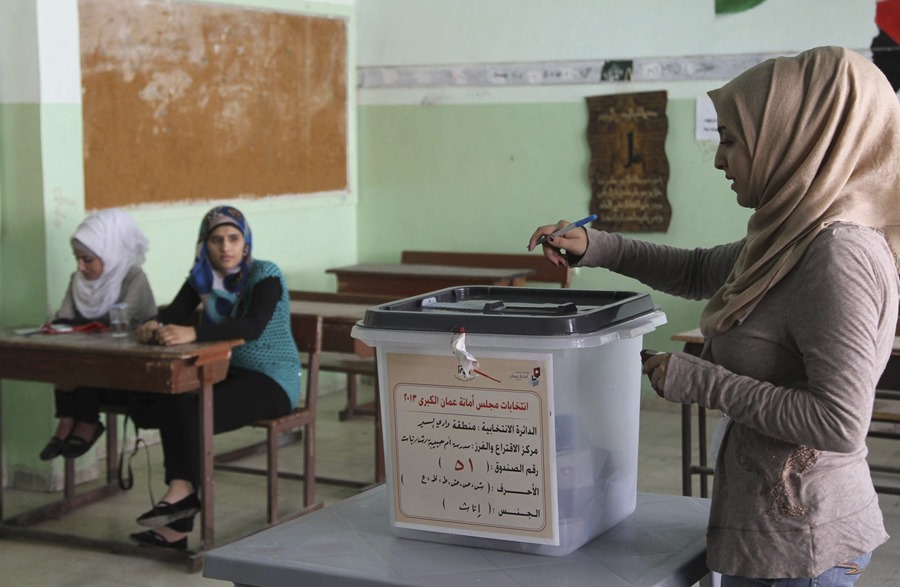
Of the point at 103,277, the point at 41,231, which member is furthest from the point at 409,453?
the point at 41,231

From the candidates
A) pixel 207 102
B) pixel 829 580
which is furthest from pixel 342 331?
pixel 829 580

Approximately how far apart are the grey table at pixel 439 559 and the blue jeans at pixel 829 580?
0.10 metres

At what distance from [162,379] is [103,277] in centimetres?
97

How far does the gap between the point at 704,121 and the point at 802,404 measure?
455 cm

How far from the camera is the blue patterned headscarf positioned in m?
4.11

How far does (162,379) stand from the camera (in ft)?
11.6

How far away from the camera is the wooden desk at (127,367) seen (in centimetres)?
354

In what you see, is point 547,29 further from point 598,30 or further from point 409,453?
point 409,453

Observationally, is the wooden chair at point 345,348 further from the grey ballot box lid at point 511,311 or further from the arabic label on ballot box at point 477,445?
the arabic label on ballot box at point 477,445

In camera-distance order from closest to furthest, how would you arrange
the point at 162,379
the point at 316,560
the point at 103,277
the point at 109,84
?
the point at 316,560
the point at 162,379
the point at 103,277
the point at 109,84

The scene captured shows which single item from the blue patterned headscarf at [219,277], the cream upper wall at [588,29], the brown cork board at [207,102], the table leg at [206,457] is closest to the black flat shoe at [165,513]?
the table leg at [206,457]

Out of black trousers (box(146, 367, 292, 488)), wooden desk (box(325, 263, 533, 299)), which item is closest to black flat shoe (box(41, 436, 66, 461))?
black trousers (box(146, 367, 292, 488))

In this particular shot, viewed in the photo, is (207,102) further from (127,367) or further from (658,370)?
(658,370)

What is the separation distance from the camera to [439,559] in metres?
1.56
